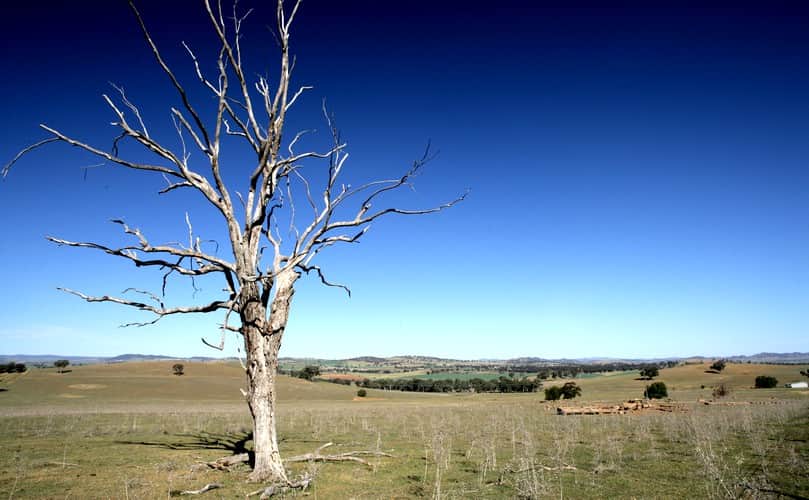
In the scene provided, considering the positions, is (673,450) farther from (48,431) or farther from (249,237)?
(48,431)

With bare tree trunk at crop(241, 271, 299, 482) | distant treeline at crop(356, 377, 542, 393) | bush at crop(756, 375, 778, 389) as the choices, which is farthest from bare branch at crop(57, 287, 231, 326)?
distant treeline at crop(356, 377, 542, 393)

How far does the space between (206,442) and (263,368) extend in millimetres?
8853

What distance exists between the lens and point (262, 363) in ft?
32.3

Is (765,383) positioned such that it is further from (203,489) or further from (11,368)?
(11,368)

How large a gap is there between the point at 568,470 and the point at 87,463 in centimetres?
1205

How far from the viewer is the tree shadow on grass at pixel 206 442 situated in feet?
48.2

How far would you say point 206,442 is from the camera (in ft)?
53.8

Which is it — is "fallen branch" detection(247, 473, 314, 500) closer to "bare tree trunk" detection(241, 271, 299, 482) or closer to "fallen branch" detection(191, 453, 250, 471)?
"bare tree trunk" detection(241, 271, 299, 482)

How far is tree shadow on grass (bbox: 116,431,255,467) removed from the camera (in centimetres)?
1469

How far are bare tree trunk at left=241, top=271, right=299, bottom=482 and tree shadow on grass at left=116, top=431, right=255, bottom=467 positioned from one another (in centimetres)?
396

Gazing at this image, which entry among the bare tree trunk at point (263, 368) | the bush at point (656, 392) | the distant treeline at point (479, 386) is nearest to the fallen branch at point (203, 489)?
the bare tree trunk at point (263, 368)

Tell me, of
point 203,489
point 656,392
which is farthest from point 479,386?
point 203,489

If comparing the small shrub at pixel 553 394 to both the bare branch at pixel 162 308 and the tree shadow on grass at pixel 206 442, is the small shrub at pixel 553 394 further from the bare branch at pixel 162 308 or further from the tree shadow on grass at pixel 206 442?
the bare branch at pixel 162 308

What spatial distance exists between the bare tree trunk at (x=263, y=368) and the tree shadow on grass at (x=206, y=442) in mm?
3963
